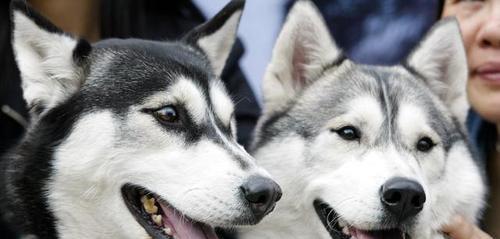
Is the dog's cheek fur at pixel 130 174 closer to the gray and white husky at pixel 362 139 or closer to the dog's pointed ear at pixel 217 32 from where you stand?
the gray and white husky at pixel 362 139

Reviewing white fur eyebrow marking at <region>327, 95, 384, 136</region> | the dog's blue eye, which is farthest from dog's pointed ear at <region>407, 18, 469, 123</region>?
the dog's blue eye

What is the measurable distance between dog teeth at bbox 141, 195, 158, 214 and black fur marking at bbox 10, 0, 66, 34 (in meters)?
0.73

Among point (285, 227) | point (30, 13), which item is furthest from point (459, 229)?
point (30, 13)

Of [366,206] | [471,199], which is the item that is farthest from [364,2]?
[366,206]

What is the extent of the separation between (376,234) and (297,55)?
103 cm

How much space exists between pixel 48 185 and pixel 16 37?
0.58 metres

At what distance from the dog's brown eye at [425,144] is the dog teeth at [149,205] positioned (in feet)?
3.86

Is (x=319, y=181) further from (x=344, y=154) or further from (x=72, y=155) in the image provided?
(x=72, y=155)

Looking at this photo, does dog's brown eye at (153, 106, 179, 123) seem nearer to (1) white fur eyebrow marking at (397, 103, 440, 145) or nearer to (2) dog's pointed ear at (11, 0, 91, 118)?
(2) dog's pointed ear at (11, 0, 91, 118)

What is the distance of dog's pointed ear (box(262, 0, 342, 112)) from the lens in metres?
3.83

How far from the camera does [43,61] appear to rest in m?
3.18

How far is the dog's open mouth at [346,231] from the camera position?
3.33 metres

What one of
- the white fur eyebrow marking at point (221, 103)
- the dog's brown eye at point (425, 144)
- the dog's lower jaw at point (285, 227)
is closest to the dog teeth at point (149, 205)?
the white fur eyebrow marking at point (221, 103)

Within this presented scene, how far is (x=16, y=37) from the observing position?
3125 millimetres
